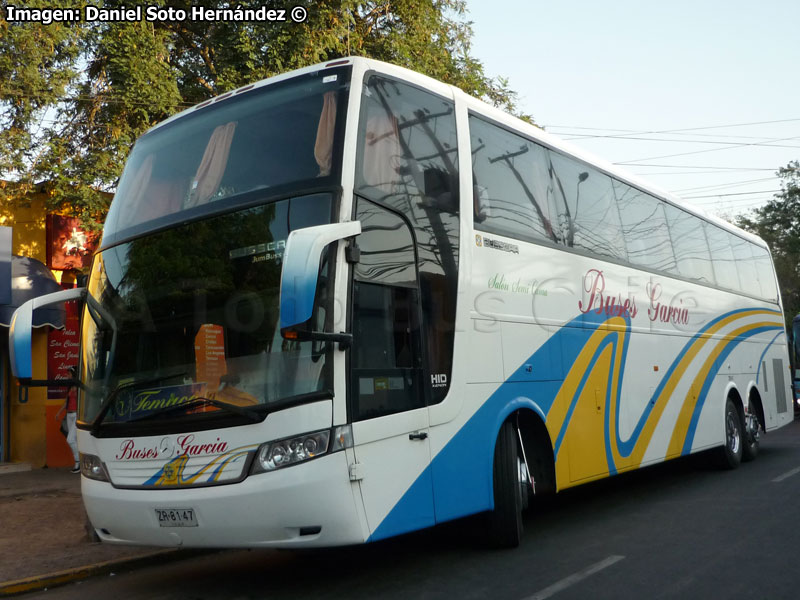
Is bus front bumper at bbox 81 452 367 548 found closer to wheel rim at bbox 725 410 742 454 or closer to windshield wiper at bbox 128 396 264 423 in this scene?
windshield wiper at bbox 128 396 264 423

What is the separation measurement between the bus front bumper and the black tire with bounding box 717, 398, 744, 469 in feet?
29.1

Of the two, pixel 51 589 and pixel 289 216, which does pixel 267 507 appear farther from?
pixel 51 589

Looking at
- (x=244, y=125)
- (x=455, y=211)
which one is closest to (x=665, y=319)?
(x=455, y=211)

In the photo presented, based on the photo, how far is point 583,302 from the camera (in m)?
9.03

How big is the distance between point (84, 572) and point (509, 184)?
5213 mm

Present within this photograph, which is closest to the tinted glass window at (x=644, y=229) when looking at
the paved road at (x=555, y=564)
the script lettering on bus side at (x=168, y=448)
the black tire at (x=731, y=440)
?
the black tire at (x=731, y=440)

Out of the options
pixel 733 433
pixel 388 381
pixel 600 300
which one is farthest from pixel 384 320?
pixel 733 433

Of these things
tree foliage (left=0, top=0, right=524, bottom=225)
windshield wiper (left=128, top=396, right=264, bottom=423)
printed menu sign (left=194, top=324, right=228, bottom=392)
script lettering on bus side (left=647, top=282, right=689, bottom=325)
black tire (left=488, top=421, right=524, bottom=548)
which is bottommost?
black tire (left=488, top=421, right=524, bottom=548)

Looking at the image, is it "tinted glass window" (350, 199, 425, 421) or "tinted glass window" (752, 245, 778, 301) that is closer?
"tinted glass window" (350, 199, 425, 421)

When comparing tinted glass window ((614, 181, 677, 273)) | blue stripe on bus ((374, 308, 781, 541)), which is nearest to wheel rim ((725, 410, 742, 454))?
tinted glass window ((614, 181, 677, 273))

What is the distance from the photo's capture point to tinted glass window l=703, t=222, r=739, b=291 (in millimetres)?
13352

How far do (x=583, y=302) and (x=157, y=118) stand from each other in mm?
9180

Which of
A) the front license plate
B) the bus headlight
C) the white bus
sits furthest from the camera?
the bus headlight

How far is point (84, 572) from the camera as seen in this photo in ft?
24.2
